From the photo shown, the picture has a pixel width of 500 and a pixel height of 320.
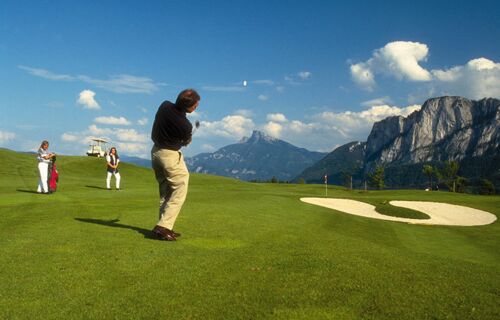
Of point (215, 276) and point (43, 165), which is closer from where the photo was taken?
point (215, 276)

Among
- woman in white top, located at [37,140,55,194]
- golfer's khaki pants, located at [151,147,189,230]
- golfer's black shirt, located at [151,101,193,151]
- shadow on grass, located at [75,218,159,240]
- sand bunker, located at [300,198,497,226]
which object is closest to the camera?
golfer's black shirt, located at [151,101,193,151]

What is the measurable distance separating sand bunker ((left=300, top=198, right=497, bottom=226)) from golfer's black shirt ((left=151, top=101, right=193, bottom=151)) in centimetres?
1919

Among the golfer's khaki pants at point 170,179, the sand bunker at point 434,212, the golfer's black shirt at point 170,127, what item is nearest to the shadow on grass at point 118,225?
the golfer's khaki pants at point 170,179

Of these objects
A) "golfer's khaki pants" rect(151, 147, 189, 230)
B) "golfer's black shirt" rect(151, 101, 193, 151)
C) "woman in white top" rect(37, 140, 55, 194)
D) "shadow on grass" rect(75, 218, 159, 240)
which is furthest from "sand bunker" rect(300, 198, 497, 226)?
"golfer's black shirt" rect(151, 101, 193, 151)

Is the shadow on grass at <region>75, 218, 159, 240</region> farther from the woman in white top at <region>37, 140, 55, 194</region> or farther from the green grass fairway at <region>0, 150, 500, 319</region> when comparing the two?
the woman in white top at <region>37, 140, 55, 194</region>

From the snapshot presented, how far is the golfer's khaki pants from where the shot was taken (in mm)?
10508

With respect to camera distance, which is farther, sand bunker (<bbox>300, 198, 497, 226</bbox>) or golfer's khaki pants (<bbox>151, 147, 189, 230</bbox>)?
sand bunker (<bbox>300, 198, 497, 226</bbox>)

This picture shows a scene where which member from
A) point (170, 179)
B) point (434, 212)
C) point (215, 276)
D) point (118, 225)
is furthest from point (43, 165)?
point (434, 212)

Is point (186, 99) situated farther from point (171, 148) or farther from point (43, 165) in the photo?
point (43, 165)

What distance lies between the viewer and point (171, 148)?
34.6 feet

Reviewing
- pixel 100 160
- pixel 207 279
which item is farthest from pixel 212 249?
pixel 100 160

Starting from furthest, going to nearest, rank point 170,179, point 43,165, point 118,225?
point 43,165 → point 118,225 → point 170,179

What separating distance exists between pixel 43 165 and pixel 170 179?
56.4ft

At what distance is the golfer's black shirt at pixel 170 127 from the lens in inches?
406
